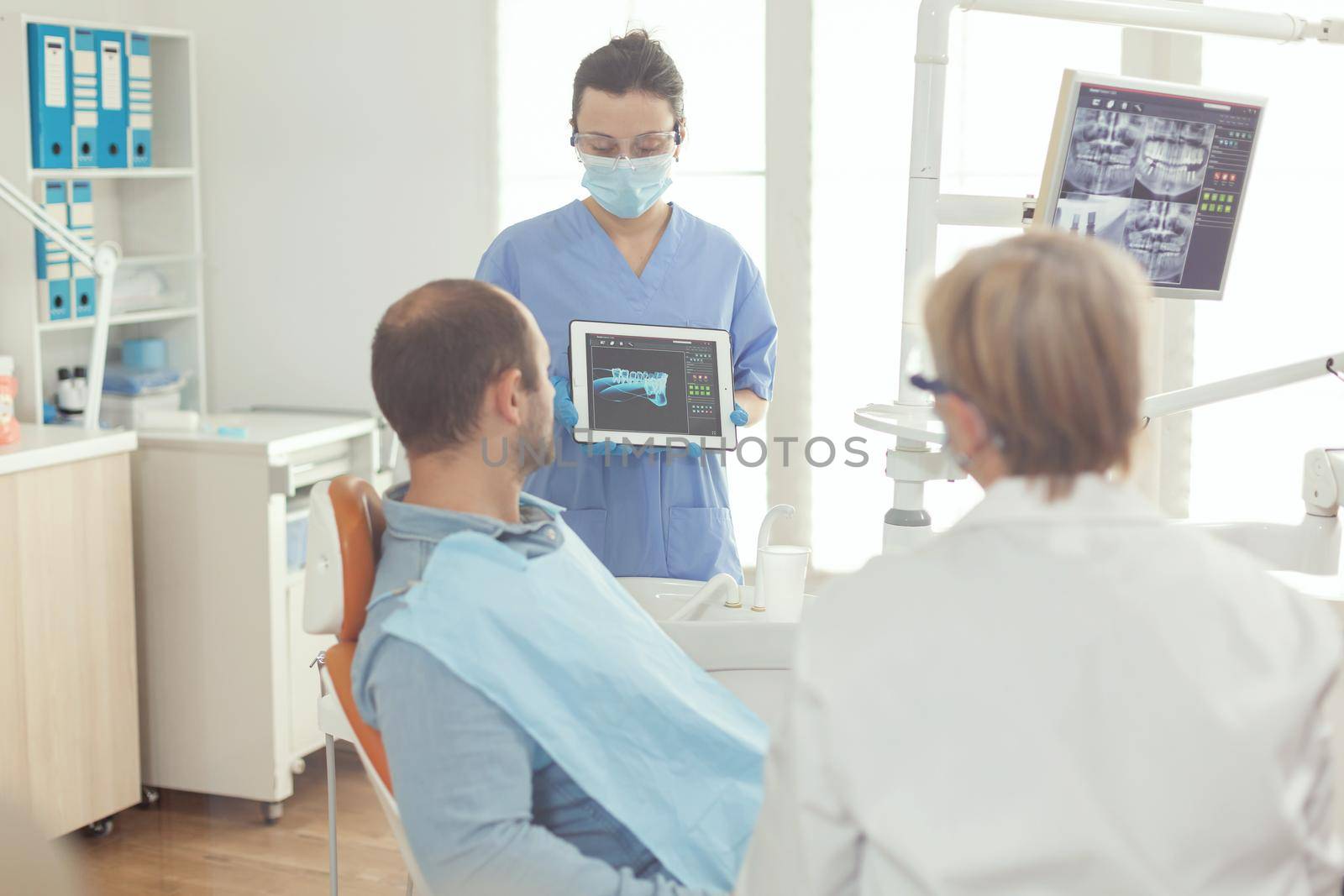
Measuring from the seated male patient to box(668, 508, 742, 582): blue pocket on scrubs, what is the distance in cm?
65

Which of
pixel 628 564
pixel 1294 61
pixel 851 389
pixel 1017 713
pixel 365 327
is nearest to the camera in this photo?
pixel 1017 713

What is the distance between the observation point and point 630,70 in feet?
6.02

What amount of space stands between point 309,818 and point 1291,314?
91.2 inches

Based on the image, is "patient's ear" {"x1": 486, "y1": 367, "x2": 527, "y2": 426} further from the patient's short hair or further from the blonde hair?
the blonde hair

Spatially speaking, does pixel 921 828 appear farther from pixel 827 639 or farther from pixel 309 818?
pixel 309 818

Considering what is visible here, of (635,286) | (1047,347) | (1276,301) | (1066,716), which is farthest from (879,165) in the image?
(1066,716)

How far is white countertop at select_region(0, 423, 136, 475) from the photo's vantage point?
2281 millimetres

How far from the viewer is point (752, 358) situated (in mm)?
2066

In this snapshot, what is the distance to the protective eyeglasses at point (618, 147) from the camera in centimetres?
188

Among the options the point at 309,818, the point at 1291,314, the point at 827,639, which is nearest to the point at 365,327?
the point at 309,818

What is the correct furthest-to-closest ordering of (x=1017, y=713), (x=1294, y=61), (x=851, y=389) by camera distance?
(x=851, y=389) < (x=1294, y=61) < (x=1017, y=713)

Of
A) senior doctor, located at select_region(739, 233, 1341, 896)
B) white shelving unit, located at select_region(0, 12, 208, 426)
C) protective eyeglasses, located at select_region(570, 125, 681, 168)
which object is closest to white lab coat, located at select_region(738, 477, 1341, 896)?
senior doctor, located at select_region(739, 233, 1341, 896)

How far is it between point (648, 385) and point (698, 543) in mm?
344

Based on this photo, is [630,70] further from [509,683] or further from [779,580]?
[509,683]
